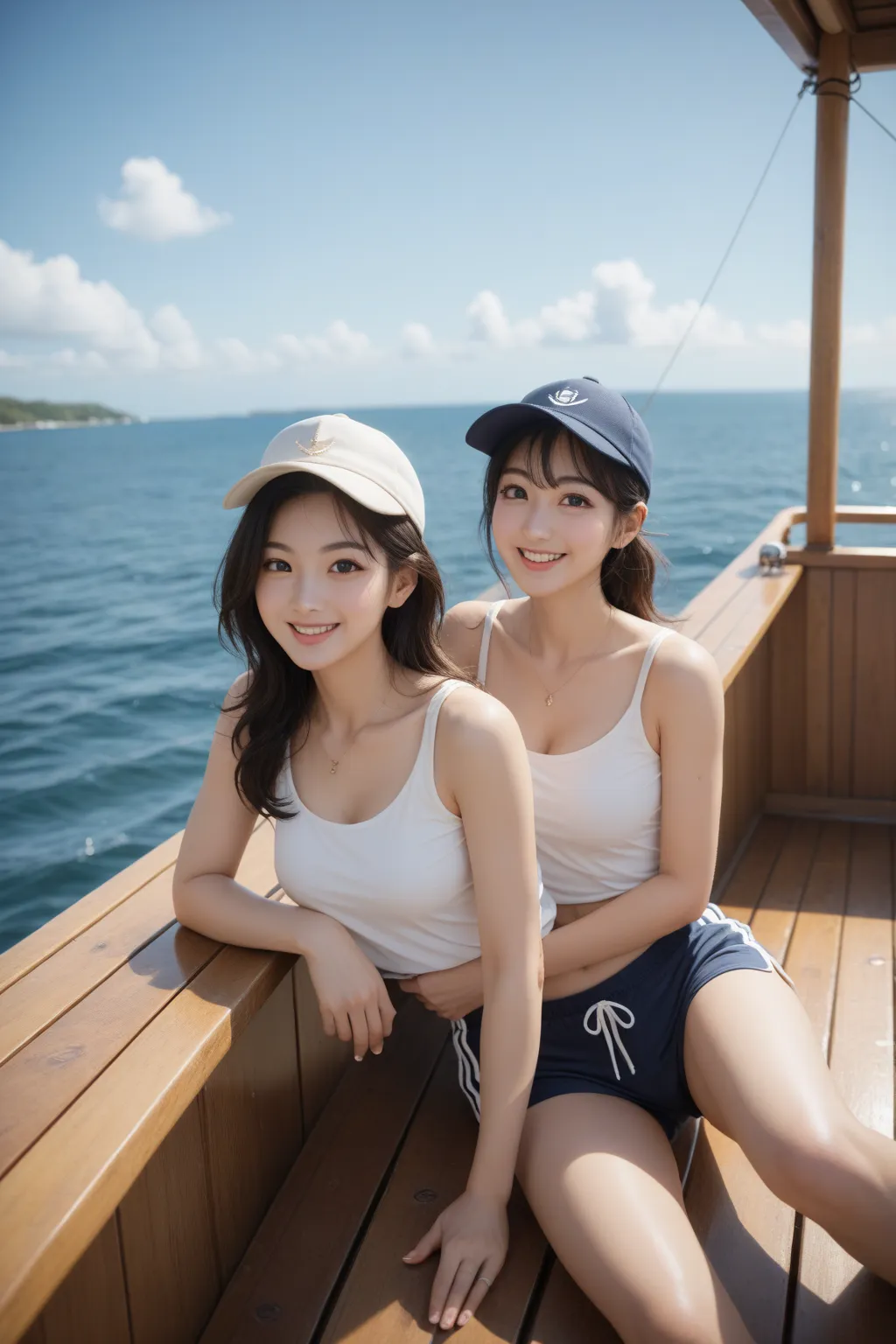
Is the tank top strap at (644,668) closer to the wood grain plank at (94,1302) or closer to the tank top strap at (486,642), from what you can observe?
the tank top strap at (486,642)

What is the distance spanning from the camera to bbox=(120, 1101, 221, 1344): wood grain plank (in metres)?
1.48

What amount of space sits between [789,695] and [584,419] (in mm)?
2472

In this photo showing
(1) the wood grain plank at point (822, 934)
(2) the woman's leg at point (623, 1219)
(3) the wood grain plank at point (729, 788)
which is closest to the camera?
(2) the woman's leg at point (623, 1219)

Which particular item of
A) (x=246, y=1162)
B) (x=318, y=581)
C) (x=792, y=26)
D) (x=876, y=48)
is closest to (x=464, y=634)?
(x=318, y=581)

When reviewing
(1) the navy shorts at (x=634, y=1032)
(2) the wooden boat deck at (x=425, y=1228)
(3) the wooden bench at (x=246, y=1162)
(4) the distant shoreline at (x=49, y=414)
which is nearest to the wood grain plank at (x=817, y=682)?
(3) the wooden bench at (x=246, y=1162)

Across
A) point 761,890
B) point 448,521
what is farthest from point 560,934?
point 448,521

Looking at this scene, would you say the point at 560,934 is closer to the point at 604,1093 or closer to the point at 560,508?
the point at 604,1093

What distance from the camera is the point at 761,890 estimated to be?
10.6ft

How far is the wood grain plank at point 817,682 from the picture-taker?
3967 millimetres

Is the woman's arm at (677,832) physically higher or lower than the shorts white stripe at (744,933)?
higher

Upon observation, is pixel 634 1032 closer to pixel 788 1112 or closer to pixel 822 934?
pixel 788 1112

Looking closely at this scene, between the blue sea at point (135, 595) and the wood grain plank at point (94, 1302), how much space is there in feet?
4.68

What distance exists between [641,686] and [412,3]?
338 ft

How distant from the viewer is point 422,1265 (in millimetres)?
1694
